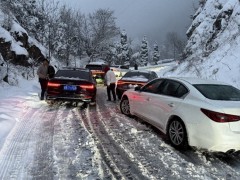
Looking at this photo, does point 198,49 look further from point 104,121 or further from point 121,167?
point 121,167

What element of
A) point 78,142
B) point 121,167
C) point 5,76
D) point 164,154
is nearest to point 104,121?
point 78,142

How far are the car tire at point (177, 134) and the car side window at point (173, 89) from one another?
0.63 m

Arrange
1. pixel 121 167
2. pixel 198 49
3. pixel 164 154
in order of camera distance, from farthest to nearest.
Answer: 1. pixel 198 49
2. pixel 164 154
3. pixel 121 167

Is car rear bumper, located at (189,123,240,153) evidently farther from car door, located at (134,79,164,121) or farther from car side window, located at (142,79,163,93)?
car side window, located at (142,79,163,93)

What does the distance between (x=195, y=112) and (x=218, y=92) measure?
0.96 metres

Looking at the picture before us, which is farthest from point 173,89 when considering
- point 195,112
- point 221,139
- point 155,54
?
point 155,54

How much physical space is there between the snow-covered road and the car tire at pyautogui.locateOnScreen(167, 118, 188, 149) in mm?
179

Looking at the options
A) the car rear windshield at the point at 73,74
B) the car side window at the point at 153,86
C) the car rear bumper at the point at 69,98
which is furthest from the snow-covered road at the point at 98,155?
the car rear windshield at the point at 73,74

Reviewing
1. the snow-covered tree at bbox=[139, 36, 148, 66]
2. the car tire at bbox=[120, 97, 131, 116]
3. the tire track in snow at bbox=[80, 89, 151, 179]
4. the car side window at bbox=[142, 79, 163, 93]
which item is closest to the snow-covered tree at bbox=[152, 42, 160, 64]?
the snow-covered tree at bbox=[139, 36, 148, 66]

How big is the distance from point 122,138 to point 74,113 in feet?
12.3

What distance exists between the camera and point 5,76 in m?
17.3

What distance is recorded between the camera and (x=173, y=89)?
8062 mm

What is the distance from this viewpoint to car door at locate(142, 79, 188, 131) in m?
7.62

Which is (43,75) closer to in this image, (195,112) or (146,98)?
(146,98)
